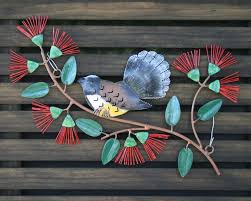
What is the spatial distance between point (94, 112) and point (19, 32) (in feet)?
1.91

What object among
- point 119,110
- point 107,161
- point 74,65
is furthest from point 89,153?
point 74,65

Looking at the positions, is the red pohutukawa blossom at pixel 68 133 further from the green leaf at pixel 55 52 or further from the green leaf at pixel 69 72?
the green leaf at pixel 55 52

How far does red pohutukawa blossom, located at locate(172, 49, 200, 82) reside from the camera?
2324mm

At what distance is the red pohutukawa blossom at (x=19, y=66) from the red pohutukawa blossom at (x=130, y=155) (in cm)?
63

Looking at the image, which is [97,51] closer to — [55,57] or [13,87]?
[55,57]

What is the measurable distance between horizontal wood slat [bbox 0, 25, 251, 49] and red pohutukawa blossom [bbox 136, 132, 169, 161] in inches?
18.7

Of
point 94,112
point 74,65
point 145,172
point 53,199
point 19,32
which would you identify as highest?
point 19,32

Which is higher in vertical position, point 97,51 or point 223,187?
point 97,51

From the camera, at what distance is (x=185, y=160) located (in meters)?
2.33

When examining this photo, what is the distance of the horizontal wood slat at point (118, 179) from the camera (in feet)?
7.78

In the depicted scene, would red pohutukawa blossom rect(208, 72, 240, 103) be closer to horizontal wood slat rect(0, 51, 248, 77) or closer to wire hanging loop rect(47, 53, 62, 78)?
horizontal wood slat rect(0, 51, 248, 77)

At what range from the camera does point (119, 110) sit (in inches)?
91.4

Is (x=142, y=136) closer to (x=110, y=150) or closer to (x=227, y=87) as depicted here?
(x=110, y=150)

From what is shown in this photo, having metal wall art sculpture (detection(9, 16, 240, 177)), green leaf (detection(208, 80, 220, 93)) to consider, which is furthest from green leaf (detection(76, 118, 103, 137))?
green leaf (detection(208, 80, 220, 93))
